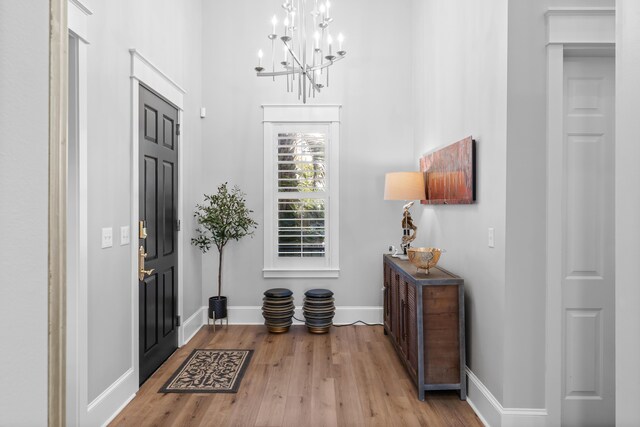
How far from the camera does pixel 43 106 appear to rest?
2.43ft

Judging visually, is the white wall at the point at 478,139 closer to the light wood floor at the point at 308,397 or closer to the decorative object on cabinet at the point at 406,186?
the decorative object on cabinet at the point at 406,186

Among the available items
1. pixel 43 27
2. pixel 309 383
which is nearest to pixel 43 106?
pixel 43 27

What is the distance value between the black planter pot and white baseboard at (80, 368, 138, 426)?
58.5 inches

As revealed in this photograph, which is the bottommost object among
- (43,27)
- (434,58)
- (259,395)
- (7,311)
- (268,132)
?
(259,395)

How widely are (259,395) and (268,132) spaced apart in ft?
9.43

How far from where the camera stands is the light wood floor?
2.57 m

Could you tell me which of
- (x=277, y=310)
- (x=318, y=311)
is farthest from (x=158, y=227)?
(x=318, y=311)

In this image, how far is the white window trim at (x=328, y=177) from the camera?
185 inches

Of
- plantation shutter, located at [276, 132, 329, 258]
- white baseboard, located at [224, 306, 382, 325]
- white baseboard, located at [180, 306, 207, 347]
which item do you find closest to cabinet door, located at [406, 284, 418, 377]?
white baseboard, located at [224, 306, 382, 325]

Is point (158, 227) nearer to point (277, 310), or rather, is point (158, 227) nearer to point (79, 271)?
point (79, 271)

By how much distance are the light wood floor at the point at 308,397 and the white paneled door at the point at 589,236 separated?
2.40 ft

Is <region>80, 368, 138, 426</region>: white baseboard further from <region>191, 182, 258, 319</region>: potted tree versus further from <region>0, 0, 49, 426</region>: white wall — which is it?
<region>0, 0, 49, 426</region>: white wall

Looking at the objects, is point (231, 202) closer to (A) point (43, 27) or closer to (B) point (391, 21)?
(B) point (391, 21)

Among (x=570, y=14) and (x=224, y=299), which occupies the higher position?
(x=570, y=14)
